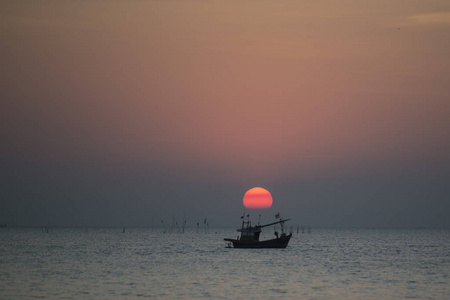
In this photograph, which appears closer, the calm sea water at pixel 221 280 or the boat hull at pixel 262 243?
the calm sea water at pixel 221 280

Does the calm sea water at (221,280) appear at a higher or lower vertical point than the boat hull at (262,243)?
lower

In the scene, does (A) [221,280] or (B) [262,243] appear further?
(B) [262,243]

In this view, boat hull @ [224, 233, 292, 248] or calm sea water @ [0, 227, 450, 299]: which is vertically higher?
boat hull @ [224, 233, 292, 248]

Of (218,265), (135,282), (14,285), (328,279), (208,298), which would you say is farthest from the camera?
(218,265)

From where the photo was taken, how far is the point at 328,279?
59.1 m

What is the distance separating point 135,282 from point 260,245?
51.9 meters

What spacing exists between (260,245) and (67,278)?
5132cm

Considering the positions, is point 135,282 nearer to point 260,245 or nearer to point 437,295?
point 437,295

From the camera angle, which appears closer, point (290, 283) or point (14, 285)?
point (14, 285)

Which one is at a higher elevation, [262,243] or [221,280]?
[262,243]

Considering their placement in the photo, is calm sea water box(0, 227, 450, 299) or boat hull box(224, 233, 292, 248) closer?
calm sea water box(0, 227, 450, 299)

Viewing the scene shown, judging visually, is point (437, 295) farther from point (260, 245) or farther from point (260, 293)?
point (260, 245)

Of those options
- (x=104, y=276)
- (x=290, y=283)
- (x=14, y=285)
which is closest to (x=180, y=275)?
(x=104, y=276)

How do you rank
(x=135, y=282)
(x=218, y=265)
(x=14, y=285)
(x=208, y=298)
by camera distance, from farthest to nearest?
(x=218, y=265), (x=135, y=282), (x=14, y=285), (x=208, y=298)
